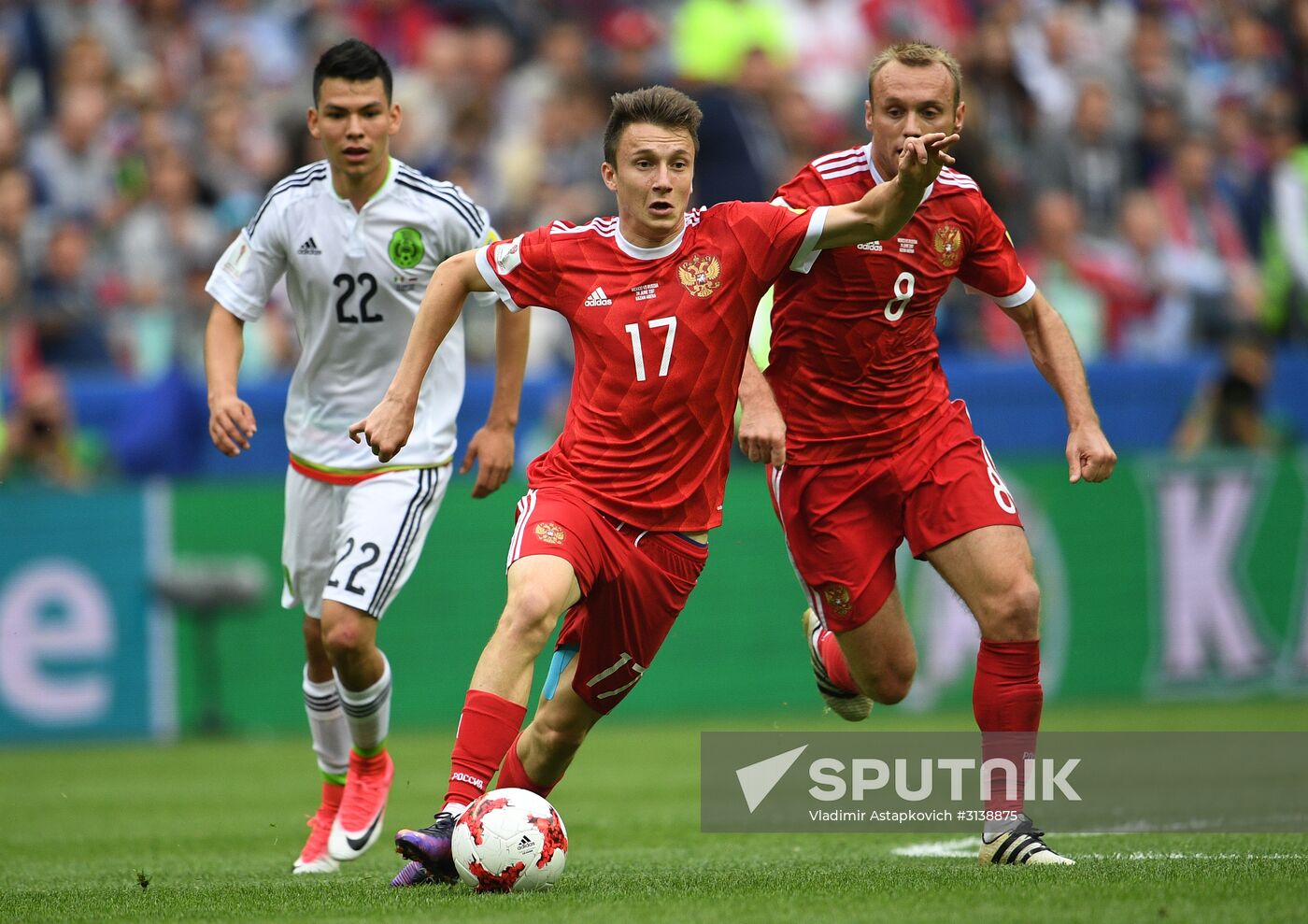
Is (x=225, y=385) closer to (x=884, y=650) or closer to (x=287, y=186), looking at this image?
(x=287, y=186)

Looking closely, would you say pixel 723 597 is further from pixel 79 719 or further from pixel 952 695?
pixel 79 719

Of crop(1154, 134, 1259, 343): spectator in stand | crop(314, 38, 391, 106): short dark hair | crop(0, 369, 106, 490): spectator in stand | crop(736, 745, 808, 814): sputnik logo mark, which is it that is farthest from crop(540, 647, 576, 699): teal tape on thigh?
crop(1154, 134, 1259, 343): spectator in stand

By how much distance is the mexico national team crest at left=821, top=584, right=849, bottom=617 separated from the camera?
7207mm

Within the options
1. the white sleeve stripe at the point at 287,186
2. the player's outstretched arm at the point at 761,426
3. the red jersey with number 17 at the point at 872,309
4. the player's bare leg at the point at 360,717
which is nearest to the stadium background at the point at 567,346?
the player's bare leg at the point at 360,717

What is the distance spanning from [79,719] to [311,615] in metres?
5.33

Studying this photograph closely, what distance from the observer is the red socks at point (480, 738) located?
593 cm

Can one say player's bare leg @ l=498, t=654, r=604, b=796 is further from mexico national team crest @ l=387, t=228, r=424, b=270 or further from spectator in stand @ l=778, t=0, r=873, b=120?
spectator in stand @ l=778, t=0, r=873, b=120

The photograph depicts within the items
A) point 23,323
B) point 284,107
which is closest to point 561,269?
point 23,323

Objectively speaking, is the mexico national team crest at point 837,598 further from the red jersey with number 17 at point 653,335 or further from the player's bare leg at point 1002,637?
the red jersey with number 17 at point 653,335

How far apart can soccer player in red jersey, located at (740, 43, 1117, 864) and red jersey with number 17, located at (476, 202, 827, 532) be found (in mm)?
206

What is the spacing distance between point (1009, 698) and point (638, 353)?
6.08 feet

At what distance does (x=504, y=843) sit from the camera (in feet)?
19.1

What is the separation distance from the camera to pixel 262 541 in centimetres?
1294

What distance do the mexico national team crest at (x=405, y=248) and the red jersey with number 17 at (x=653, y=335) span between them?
1.11 m
